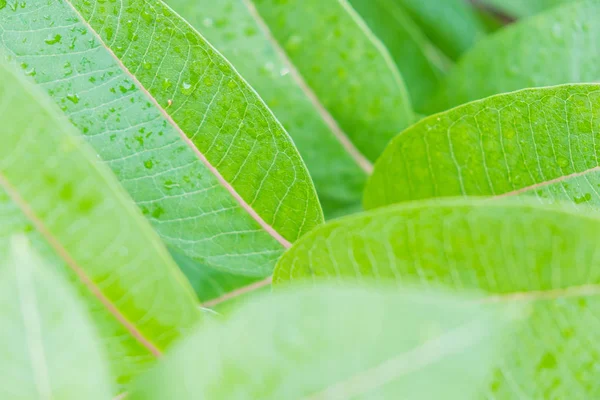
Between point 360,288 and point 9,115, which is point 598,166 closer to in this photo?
point 360,288

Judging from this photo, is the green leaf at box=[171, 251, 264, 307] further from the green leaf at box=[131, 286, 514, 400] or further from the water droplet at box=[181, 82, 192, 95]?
the green leaf at box=[131, 286, 514, 400]

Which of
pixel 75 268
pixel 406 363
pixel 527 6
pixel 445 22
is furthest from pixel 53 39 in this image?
pixel 527 6

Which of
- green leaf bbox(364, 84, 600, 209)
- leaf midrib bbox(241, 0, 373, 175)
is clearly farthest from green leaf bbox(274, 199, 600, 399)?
leaf midrib bbox(241, 0, 373, 175)

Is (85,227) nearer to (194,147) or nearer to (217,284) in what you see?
(194,147)

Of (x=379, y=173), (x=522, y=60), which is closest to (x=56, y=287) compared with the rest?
(x=379, y=173)

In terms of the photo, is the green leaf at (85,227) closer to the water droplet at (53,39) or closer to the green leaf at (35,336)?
the green leaf at (35,336)

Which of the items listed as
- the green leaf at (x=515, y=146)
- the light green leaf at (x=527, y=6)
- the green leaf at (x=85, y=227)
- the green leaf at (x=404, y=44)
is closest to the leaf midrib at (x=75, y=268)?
the green leaf at (x=85, y=227)
